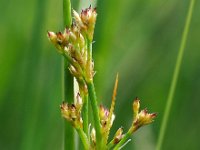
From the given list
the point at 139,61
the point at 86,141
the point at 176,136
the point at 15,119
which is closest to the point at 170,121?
the point at 176,136

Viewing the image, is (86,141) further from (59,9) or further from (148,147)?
(59,9)

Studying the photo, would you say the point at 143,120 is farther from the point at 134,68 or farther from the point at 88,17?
the point at 134,68

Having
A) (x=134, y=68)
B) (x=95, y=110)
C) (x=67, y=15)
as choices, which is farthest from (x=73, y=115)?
(x=134, y=68)

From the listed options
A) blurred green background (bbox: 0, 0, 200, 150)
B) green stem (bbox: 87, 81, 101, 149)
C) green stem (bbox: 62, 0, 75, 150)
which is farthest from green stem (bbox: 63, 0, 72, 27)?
blurred green background (bbox: 0, 0, 200, 150)

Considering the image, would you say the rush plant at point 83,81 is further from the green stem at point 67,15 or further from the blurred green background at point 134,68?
the blurred green background at point 134,68

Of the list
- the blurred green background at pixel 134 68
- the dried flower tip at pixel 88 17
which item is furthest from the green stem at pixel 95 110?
the blurred green background at pixel 134 68

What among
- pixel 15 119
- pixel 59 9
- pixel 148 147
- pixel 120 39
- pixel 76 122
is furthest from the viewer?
pixel 59 9

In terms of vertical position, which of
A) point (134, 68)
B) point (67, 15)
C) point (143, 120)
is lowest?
point (143, 120)

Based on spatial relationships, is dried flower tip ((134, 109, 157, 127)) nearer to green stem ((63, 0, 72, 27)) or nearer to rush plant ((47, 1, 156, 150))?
rush plant ((47, 1, 156, 150))

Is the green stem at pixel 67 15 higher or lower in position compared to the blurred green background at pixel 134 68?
lower

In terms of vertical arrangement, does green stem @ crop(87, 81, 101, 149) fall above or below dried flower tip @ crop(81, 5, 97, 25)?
below

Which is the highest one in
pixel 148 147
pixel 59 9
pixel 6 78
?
pixel 59 9
